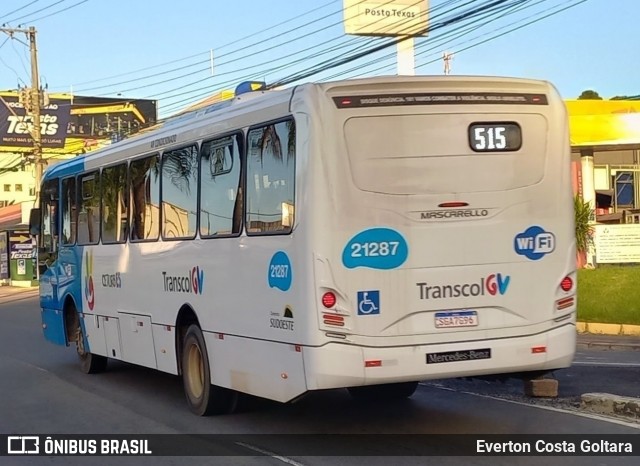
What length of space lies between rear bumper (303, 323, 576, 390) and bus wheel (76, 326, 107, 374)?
717 centimetres

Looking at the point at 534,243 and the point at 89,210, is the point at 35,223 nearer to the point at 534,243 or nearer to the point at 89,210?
the point at 89,210

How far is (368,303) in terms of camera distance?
25.1ft

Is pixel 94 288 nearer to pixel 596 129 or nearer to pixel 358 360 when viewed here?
pixel 358 360

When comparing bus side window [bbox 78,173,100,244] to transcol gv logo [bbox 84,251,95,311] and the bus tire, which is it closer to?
transcol gv logo [bbox 84,251,95,311]

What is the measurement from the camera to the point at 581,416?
9328 mm

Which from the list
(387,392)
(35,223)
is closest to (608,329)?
(387,392)

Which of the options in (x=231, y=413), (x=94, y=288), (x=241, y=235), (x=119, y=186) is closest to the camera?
(x=241, y=235)

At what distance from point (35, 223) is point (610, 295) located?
12.6 meters

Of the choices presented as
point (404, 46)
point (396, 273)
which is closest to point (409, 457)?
point (396, 273)

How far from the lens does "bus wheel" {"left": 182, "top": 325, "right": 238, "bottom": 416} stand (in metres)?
9.89

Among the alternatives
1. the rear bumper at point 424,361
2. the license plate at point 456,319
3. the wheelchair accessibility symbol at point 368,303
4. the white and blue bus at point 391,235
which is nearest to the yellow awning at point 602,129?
the white and blue bus at point 391,235

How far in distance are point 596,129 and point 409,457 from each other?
23132 millimetres

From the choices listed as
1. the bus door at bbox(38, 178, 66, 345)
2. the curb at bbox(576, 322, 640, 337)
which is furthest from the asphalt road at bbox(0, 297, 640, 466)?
the curb at bbox(576, 322, 640, 337)

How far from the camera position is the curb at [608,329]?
17844 millimetres
